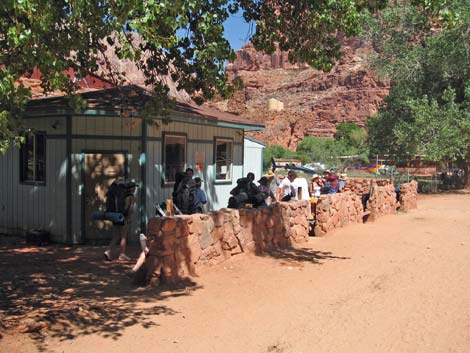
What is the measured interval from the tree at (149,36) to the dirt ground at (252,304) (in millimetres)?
2081

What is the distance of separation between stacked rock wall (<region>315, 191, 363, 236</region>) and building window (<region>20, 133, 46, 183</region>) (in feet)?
20.0

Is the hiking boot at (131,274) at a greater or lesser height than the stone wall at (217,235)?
lesser

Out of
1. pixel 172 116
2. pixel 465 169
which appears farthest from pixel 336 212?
pixel 465 169

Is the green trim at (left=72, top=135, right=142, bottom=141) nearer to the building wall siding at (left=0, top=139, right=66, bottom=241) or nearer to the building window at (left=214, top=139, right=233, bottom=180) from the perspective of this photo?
the building wall siding at (left=0, top=139, right=66, bottom=241)

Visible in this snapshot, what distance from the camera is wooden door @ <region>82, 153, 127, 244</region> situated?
10172 mm

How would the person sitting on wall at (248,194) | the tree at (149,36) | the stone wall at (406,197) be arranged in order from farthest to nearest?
the stone wall at (406,197), the person sitting on wall at (248,194), the tree at (149,36)

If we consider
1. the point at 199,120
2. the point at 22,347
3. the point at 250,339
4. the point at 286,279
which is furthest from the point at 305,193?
the point at 22,347

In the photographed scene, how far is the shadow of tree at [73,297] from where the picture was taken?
5258mm

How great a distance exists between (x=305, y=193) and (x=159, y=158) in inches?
146

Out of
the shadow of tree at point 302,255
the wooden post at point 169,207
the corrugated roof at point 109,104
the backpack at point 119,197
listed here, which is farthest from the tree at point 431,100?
the wooden post at point 169,207

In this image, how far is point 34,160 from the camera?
1081 centimetres

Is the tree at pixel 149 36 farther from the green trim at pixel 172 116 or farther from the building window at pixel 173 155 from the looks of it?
the building window at pixel 173 155

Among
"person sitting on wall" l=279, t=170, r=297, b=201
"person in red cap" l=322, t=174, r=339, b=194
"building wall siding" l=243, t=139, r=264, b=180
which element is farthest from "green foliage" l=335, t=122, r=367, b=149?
"person sitting on wall" l=279, t=170, r=297, b=201

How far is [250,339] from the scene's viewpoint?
5.07 m
